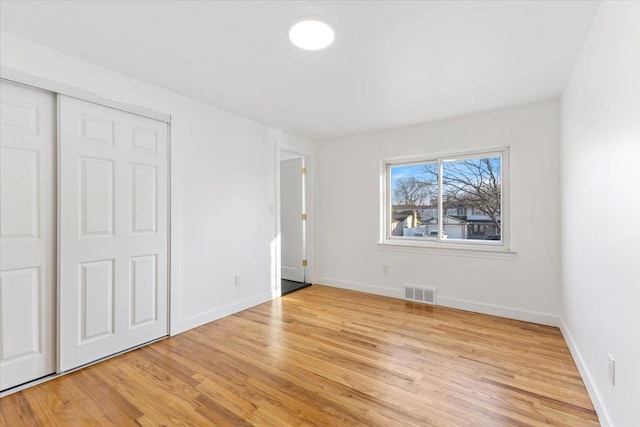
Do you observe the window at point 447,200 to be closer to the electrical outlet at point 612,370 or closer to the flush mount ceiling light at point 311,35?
the electrical outlet at point 612,370

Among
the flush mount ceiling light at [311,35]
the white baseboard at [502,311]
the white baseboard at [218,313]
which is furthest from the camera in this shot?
the white baseboard at [502,311]

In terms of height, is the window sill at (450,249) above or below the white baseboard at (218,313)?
above

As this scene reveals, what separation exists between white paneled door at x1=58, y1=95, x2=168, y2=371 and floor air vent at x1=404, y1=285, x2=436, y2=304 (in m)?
2.84

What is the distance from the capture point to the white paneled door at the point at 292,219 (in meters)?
4.71

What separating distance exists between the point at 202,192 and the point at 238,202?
1.60ft

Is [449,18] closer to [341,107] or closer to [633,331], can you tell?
[341,107]

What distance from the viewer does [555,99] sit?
288cm

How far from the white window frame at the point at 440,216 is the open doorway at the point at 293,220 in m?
1.32

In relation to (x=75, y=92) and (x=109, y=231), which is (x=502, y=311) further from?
(x=75, y=92)

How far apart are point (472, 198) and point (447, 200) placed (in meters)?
0.29

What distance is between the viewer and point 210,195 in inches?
121

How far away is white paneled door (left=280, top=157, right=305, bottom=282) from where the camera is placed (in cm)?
471

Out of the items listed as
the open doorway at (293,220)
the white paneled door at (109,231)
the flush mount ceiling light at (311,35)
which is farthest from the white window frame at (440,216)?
the white paneled door at (109,231)

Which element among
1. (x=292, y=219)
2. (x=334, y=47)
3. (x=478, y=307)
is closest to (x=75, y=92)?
(x=334, y=47)
